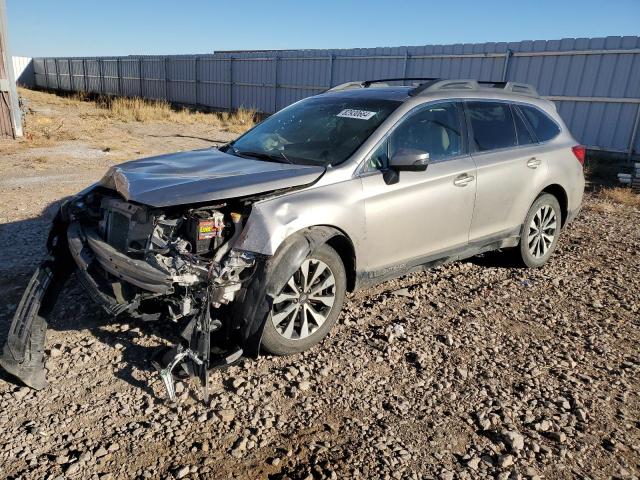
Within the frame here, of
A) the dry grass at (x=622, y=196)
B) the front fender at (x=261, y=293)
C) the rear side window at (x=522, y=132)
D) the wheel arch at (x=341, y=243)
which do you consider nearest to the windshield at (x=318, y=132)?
the wheel arch at (x=341, y=243)

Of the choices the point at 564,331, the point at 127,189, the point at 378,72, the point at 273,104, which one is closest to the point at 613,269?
the point at 564,331

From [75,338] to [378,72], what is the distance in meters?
16.4

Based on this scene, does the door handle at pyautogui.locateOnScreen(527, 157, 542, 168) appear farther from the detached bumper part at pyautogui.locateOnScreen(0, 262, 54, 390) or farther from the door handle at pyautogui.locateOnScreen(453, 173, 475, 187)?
the detached bumper part at pyautogui.locateOnScreen(0, 262, 54, 390)

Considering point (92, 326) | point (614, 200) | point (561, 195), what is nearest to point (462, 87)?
point (561, 195)

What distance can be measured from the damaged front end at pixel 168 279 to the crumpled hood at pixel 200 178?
0.40ft

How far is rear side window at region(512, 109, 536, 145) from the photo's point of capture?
16.7ft

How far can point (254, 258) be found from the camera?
3.19m

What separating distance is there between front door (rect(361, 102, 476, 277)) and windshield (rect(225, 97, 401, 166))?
0.76 feet

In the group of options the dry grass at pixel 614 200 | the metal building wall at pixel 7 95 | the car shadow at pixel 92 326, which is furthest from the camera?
the metal building wall at pixel 7 95

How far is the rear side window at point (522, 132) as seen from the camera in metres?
5.09

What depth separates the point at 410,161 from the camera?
12.3ft

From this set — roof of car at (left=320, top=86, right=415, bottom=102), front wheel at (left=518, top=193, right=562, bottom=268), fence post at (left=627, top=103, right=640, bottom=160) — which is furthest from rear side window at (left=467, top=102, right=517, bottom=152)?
fence post at (left=627, top=103, right=640, bottom=160)

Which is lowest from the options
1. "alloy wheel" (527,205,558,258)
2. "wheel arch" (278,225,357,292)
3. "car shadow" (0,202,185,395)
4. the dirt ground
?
"car shadow" (0,202,185,395)

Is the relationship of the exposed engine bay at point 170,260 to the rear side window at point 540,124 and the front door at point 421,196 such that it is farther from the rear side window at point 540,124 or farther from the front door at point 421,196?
the rear side window at point 540,124
